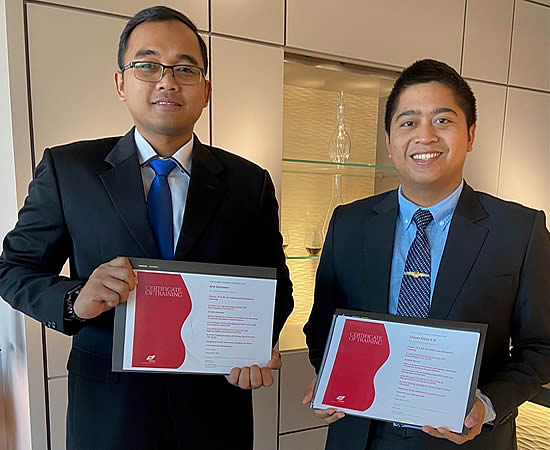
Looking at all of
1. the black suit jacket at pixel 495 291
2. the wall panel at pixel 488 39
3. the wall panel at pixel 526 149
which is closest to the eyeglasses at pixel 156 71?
the black suit jacket at pixel 495 291

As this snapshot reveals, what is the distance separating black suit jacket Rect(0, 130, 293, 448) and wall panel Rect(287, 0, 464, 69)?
3.29 feet

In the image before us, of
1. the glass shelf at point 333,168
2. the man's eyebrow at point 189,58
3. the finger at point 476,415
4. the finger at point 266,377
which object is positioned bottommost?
the finger at point 476,415

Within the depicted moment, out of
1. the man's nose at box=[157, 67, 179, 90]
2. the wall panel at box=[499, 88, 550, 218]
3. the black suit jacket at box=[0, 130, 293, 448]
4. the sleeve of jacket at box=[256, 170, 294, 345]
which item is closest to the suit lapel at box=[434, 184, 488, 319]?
the sleeve of jacket at box=[256, 170, 294, 345]

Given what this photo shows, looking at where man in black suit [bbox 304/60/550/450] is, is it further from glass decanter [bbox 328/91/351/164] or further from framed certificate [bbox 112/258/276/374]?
glass decanter [bbox 328/91/351/164]

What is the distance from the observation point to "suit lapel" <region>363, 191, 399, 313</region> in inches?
43.7

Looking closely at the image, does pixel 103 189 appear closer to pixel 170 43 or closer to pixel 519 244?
pixel 170 43

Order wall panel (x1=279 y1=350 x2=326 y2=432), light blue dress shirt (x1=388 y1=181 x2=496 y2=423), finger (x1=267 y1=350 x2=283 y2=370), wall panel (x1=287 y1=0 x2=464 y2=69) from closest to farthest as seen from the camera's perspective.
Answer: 1. finger (x1=267 y1=350 x2=283 y2=370)
2. light blue dress shirt (x1=388 y1=181 x2=496 y2=423)
3. wall panel (x1=287 y1=0 x2=464 y2=69)
4. wall panel (x1=279 y1=350 x2=326 y2=432)

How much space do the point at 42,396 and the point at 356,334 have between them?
1.17m

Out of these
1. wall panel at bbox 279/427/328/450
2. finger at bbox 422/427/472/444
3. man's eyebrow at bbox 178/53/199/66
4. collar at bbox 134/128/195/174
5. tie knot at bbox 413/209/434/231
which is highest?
man's eyebrow at bbox 178/53/199/66

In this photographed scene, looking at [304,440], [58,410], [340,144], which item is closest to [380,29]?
[340,144]

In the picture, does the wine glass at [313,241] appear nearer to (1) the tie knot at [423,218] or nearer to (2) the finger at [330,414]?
(1) the tie knot at [423,218]

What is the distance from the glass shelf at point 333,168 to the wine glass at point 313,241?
0.95 ft

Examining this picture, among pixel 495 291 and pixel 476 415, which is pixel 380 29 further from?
pixel 476 415

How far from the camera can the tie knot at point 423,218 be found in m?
1.10
